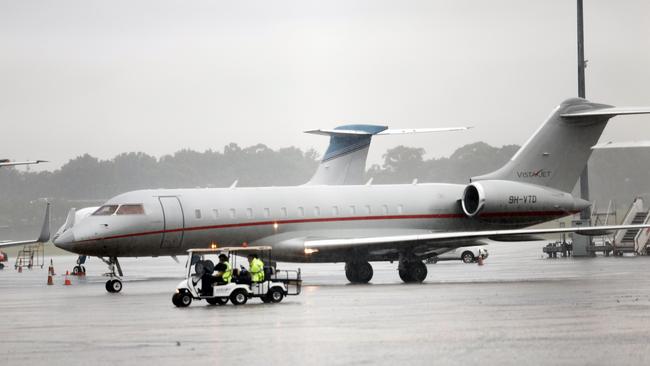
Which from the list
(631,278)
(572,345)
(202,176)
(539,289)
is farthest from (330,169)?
(202,176)

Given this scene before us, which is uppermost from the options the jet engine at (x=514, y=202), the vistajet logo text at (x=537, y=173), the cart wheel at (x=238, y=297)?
the vistajet logo text at (x=537, y=173)

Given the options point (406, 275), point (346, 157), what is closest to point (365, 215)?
point (406, 275)

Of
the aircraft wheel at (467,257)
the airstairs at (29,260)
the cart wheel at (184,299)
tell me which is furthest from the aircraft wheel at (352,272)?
the airstairs at (29,260)

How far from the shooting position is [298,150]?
465 ft

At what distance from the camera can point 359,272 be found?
1395 inches

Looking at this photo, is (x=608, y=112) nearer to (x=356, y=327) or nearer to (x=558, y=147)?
(x=558, y=147)

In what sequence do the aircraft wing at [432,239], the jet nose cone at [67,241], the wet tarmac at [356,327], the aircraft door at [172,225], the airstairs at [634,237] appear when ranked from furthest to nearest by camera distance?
1. the airstairs at [634,237]
2. the aircraft door at [172,225]
3. the aircraft wing at [432,239]
4. the jet nose cone at [67,241]
5. the wet tarmac at [356,327]

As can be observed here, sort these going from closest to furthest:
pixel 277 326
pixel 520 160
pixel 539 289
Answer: pixel 277 326, pixel 539 289, pixel 520 160

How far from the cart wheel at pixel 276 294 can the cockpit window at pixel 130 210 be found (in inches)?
347

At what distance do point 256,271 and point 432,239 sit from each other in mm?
8830

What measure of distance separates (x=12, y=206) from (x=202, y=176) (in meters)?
22.9

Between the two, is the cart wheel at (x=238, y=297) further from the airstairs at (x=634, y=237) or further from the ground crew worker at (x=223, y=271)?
the airstairs at (x=634, y=237)

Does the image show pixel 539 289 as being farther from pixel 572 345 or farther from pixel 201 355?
pixel 201 355

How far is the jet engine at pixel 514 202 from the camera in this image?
118 ft
